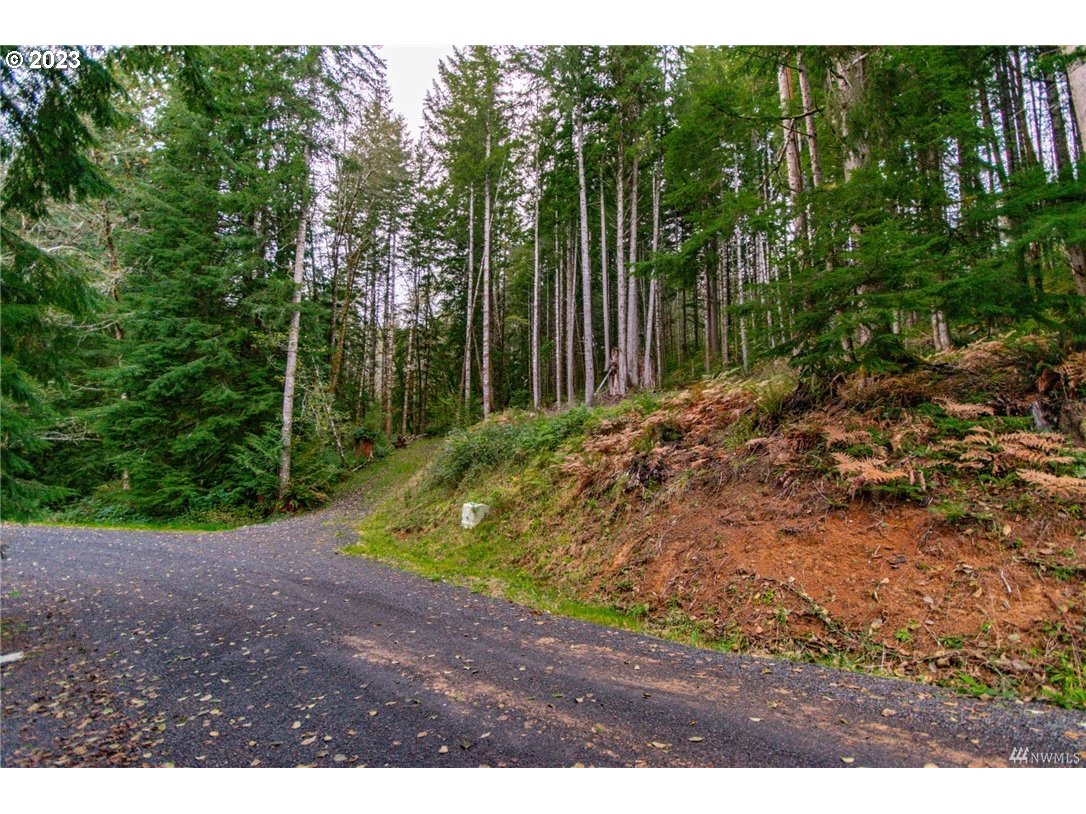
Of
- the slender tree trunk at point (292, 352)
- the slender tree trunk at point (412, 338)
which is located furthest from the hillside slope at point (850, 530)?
the slender tree trunk at point (412, 338)

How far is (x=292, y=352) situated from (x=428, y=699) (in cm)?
1137

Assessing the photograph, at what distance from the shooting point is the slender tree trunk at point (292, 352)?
11.5 m

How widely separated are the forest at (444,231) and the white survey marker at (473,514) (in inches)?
177

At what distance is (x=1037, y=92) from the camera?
941 centimetres

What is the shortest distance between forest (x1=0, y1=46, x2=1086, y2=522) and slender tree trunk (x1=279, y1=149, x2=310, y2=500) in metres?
0.09

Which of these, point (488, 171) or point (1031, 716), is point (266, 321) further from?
point (1031, 716)

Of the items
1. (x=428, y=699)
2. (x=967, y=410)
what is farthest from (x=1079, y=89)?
(x=428, y=699)

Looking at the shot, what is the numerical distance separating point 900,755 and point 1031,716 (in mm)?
918

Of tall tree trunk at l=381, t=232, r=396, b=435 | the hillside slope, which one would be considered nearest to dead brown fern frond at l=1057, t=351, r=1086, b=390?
the hillside slope

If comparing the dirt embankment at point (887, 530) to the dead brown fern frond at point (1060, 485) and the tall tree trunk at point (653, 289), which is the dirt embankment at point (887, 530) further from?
the tall tree trunk at point (653, 289)

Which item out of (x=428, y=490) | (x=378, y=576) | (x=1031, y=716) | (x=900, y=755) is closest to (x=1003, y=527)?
(x=1031, y=716)

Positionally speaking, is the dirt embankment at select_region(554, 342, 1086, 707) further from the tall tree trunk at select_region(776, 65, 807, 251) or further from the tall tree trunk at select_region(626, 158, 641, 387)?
the tall tree trunk at select_region(626, 158, 641, 387)

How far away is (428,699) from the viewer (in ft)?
8.60

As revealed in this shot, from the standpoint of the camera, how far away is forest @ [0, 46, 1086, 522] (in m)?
3.58
